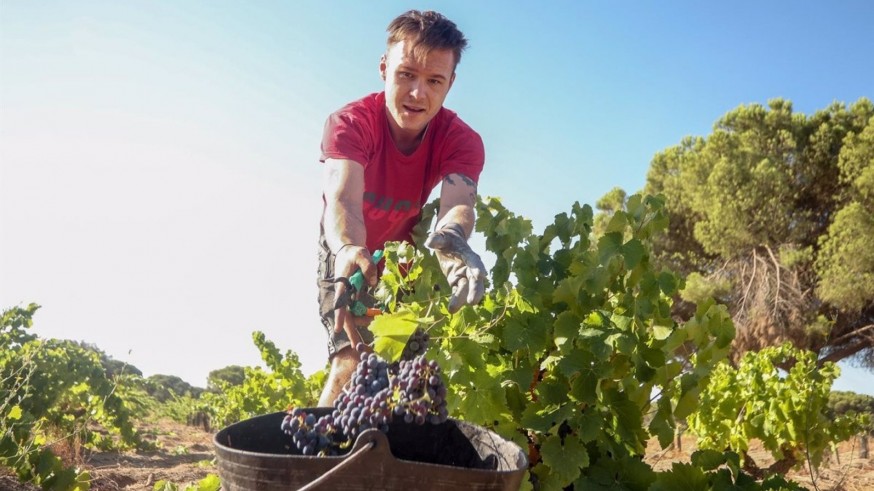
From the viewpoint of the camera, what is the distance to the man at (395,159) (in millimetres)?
3039

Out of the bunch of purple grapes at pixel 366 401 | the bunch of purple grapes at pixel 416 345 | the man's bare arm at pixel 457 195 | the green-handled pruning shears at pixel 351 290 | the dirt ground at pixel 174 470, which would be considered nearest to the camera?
the bunch of purple grapes at pixel 366 401

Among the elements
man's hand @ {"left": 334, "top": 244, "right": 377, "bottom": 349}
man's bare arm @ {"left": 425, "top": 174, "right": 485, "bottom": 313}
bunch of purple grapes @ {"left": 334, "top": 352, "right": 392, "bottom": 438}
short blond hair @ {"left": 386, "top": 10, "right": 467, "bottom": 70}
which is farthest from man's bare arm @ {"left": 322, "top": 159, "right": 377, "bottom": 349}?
bunch of purple grapes @ {"left": 334, "top": 352, "right": 392, "bottom": 438}

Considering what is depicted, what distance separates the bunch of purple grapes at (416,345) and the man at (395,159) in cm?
54

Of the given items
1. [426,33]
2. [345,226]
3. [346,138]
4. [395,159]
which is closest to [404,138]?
[395,159]

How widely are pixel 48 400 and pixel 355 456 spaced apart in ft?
20.0

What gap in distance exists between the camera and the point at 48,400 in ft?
21.1

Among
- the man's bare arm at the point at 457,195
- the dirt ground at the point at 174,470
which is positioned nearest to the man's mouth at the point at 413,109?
the man's bare arm at the point at 457,195

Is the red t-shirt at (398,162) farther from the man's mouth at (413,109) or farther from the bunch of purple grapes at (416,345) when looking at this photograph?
Result: the bunch of purple grapes at (416,345)

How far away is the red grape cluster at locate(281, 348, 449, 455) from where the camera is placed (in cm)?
153

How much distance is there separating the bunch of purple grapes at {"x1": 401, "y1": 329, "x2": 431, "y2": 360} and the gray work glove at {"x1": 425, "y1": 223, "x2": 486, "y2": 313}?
122 mm

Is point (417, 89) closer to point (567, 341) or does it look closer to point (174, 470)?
point (567, 341)

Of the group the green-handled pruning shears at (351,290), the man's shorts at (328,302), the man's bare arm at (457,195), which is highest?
the man's bare arm at (457,195)

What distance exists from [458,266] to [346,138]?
1.10 metres

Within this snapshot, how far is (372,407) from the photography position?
153cm
